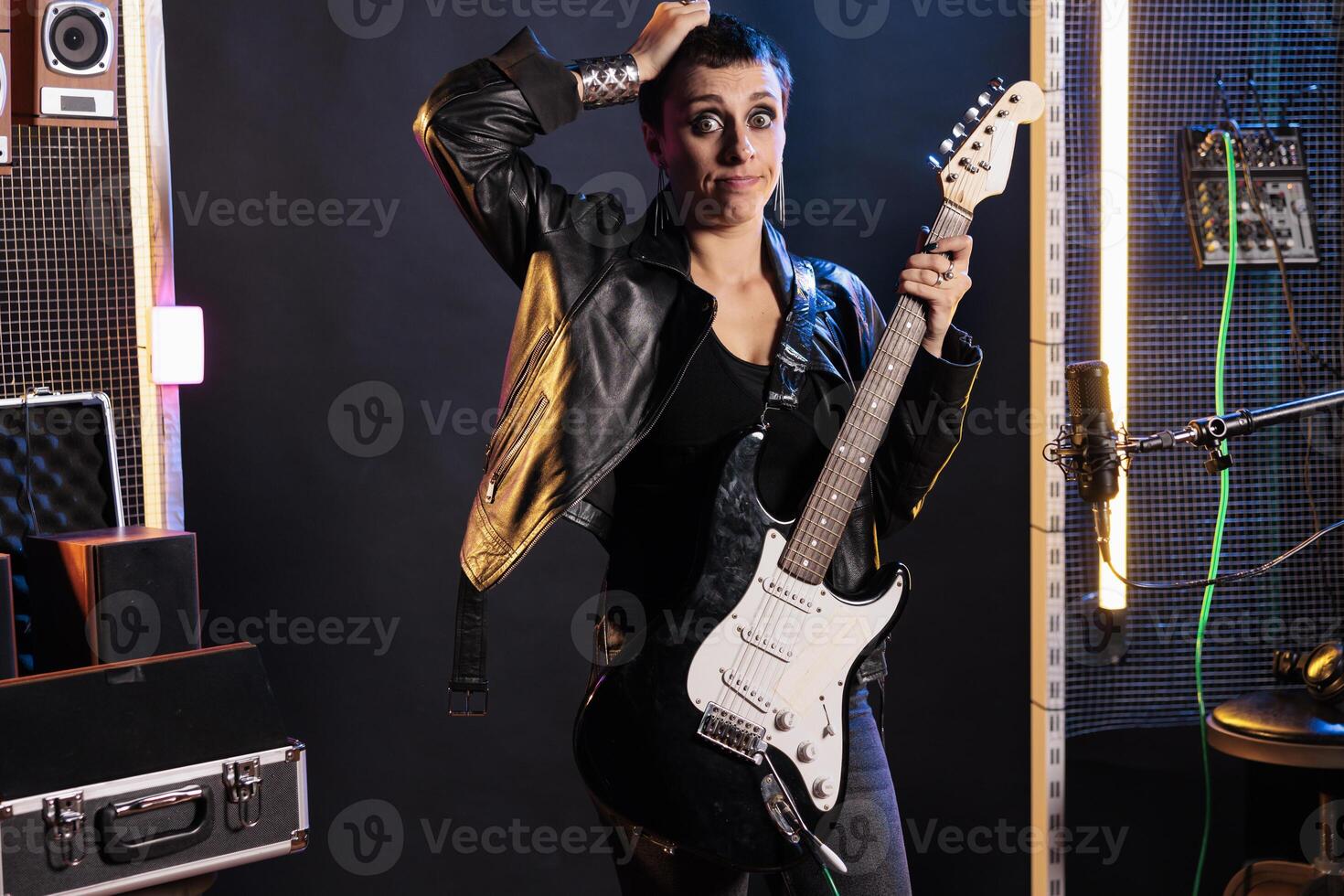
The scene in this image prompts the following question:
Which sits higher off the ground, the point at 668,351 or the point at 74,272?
the point at 74,272

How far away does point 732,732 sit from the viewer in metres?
1.82

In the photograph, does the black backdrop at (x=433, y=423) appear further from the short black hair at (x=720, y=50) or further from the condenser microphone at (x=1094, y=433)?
the short black hair at (x=720, y=50)

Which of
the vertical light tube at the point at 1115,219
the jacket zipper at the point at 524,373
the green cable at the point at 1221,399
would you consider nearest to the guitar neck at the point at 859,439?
the jacket zipper at the point at 524,373

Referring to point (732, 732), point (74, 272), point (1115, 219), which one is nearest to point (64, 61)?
point (74, 272)

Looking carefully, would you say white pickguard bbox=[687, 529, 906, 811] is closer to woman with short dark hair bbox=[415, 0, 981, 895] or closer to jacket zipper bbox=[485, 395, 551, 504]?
woman with short dark hair bbox=[415, 0, 981, 895]

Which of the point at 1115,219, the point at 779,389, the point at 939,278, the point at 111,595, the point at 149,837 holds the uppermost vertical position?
the point at 1115,219

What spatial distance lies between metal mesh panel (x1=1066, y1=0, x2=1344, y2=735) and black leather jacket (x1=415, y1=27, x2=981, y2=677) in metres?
0.99

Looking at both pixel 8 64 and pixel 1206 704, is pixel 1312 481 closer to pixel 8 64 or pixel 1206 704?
pixel 1206 704

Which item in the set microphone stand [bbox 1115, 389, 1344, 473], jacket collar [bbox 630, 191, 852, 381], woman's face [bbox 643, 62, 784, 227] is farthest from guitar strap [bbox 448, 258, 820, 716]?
microphone stand [bbox 1115, 389, 1344, 473]

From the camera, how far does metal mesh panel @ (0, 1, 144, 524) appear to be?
8.43 feet

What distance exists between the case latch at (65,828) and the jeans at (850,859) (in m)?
0.82

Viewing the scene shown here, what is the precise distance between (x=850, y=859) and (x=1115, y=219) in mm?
1580

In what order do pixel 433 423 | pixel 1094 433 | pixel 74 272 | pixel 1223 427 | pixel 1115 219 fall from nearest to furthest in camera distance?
pixel 1223 427
pixel 1094 433
pixel 74 272
pixel 1115 219
pixel 433 423

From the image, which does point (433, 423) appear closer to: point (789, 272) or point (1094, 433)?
point (789, 272)
